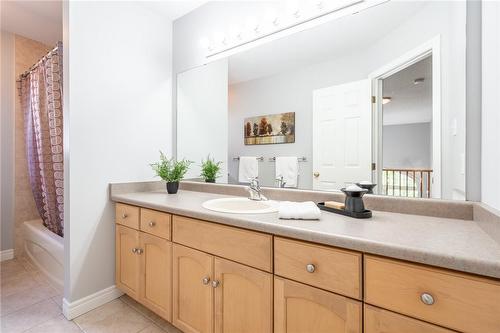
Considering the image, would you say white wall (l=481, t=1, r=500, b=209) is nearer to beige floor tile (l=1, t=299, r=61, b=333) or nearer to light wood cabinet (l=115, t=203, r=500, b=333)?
light wood cabinet (l=115, t=203, r=500, b=333)

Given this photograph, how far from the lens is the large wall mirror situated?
114 centimetres

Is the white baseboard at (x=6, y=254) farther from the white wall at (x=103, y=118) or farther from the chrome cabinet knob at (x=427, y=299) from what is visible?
the chrome cabinet knob at (x=427, y=299)

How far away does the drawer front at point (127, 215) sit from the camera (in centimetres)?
162

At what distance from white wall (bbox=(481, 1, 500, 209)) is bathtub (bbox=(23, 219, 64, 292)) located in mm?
2715

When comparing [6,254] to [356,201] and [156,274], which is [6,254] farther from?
[356,201]

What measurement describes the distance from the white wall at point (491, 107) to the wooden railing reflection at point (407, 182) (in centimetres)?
21

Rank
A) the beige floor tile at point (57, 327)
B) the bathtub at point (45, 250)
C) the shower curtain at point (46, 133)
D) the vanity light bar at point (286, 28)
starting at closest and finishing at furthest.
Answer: the vanity light bar at point (286, 28) → the beige floor tile at point (57, 327) → the shower curtain at point (46, 133) → the bathtub at point (45, 250)

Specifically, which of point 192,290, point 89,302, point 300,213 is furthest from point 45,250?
point 300,213

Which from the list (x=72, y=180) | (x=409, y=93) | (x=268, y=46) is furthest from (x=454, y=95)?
(x=72, y=180)

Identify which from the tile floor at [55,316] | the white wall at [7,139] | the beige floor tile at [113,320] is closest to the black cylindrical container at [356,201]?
the tile floor at [55,316]

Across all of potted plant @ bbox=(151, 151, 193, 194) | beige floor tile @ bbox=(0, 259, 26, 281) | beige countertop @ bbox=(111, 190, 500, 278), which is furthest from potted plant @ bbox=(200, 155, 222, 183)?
beige floor tile @ bbox=(0, 259, 26, 281)

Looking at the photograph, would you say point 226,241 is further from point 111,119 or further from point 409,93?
point 111,119

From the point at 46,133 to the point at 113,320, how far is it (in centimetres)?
176

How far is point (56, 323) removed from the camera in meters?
1.57
